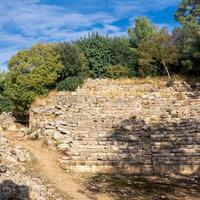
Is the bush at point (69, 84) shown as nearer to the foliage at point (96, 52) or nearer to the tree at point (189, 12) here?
the foliage at point (96, 52)

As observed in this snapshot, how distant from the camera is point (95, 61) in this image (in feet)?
106

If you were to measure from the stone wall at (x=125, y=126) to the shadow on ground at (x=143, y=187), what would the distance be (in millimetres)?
1145

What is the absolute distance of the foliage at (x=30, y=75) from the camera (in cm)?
2720

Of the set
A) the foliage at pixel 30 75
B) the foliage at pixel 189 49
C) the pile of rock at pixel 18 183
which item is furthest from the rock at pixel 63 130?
the foliage at pixel 189 49

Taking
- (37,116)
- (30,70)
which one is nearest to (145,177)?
(37,116)

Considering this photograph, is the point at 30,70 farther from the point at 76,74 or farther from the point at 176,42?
the point at 176,42

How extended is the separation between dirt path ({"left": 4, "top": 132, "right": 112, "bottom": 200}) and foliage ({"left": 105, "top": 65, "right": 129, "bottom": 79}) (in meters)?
12.7

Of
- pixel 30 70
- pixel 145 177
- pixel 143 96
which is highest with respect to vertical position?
pixel 30 70

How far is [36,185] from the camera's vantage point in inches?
510

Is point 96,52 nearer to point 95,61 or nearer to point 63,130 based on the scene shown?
point 95,61

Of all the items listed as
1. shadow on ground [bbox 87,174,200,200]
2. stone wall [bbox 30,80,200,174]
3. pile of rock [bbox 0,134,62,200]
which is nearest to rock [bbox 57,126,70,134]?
stone wall [bbox 30,80,200,174]

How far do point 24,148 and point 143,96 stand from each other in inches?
429

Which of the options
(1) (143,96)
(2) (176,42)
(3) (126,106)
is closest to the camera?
(3) (126,106)

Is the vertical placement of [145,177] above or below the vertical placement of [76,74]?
below
